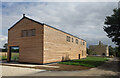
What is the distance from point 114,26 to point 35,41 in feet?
48.0

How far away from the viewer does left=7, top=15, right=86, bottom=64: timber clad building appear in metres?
17.5

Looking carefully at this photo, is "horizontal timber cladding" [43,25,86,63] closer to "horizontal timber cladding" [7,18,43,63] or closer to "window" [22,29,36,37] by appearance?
"horizontal timber cladding" [7,18,43,63]

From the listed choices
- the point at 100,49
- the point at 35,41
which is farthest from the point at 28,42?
the point at 100,49

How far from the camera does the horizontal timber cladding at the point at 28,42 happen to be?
1761cm

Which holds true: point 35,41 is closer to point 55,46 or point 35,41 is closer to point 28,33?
point 28,33

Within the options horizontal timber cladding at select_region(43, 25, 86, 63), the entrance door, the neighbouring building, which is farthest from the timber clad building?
the neighbouring building

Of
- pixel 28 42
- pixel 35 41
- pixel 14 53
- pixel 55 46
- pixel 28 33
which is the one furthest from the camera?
pixel 14 53

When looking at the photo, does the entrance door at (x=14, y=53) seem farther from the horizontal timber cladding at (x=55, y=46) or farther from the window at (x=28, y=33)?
the horizontal timber cladding at (x=55, y=46)

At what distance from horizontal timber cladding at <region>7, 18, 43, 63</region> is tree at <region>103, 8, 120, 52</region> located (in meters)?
12.9

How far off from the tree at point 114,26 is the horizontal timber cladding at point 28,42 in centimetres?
1294

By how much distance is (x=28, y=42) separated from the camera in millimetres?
18750

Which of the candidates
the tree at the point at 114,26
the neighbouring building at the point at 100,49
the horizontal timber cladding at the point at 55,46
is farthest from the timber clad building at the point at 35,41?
the neighbouring building at the point at 100,49

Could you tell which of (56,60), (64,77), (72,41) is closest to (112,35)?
(72,41)

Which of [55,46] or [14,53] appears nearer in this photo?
[55,46]
